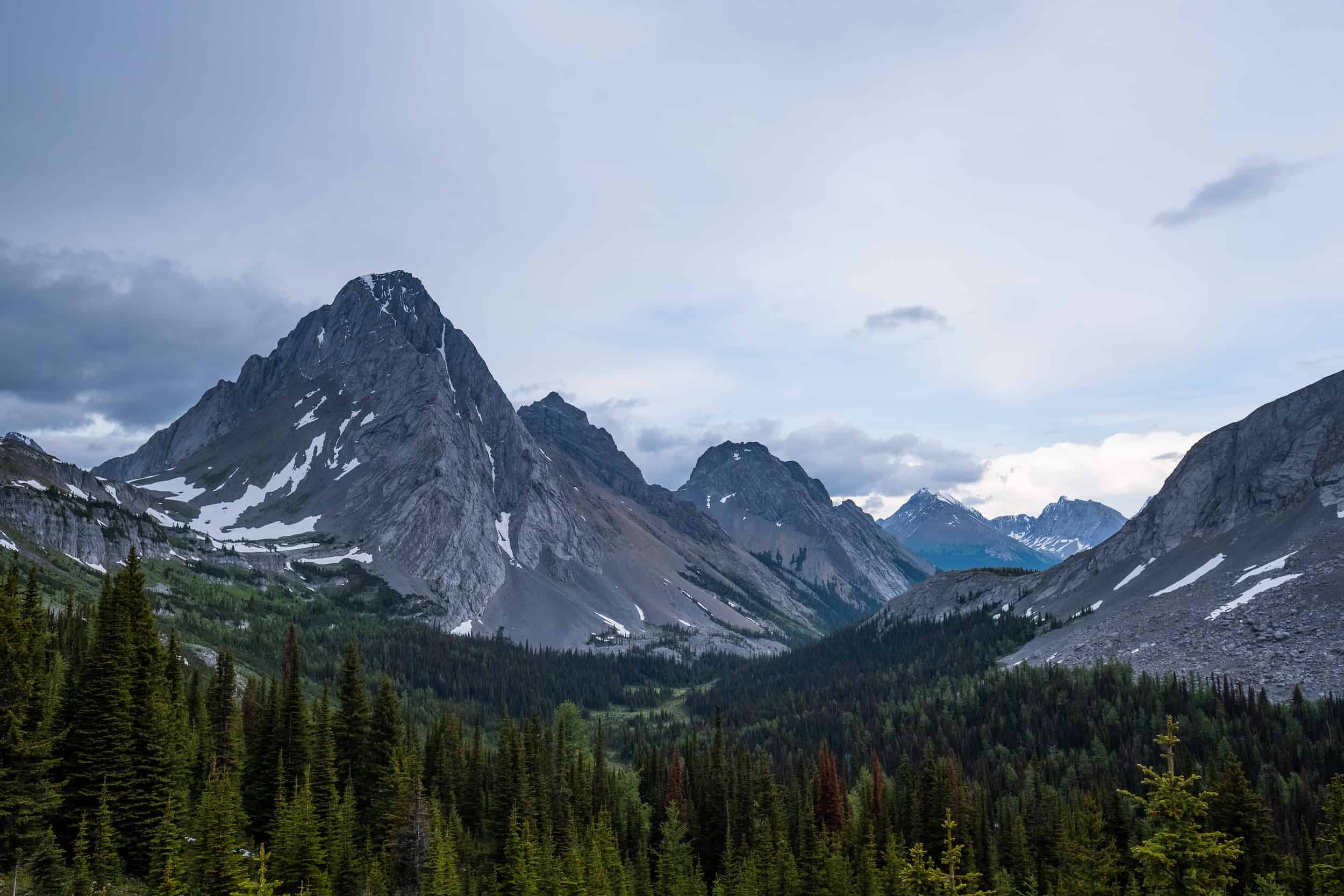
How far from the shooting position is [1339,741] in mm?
93000

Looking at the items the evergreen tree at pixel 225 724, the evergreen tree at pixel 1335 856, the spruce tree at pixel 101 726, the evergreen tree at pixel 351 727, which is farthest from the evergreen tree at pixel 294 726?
the evergreen tree at pixel 1335 856

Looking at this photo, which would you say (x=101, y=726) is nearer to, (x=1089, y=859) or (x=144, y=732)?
(x=144, y=732)

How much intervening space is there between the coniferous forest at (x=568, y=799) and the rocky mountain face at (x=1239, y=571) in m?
13.2

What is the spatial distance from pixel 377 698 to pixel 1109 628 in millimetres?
136337

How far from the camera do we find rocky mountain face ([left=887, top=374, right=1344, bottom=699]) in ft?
404

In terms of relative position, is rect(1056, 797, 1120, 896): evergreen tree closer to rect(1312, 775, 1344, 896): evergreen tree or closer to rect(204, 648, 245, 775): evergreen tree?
rect(1312, 775, 1344, 896): evergreen tree

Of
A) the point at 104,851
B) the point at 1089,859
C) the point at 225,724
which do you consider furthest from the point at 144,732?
the point at 1089,859

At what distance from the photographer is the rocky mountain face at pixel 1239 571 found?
123062 mm

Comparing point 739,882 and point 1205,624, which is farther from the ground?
point 1205,624

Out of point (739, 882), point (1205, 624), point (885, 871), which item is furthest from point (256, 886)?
point (1205, 624)

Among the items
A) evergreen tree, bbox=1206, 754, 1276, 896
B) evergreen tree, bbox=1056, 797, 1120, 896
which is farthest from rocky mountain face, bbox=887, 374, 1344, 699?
evergreen tree, bbox=1206, 754, 1276, 896

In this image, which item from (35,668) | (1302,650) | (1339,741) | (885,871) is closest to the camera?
(35,668)

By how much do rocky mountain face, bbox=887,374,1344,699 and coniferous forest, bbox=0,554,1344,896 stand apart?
1321 cm

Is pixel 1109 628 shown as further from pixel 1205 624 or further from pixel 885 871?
pixel 885 871
